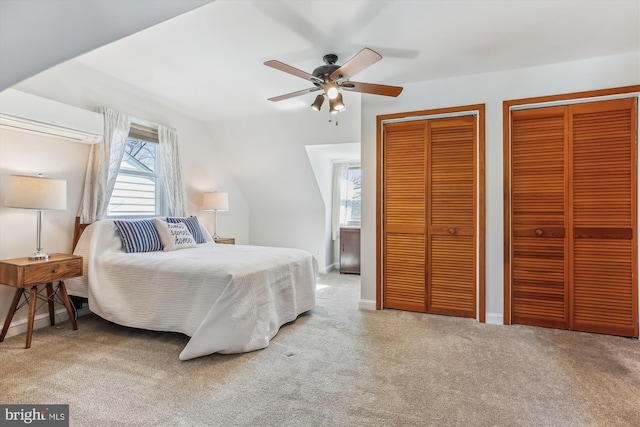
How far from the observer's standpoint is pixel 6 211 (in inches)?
105

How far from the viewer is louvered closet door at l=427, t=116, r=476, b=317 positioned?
3193mm

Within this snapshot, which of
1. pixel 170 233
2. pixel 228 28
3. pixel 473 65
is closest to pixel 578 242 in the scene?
pixel 473 65

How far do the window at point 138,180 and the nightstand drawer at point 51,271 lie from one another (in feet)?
3.13

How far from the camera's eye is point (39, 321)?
2.86m

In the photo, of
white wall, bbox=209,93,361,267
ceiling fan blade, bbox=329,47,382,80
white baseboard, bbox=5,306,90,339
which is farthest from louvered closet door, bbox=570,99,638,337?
white baseboard, bbox=5,306,90,339

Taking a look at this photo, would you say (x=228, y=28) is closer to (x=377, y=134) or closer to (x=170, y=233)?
(x=377, y=134)

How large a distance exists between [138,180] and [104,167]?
652 mm

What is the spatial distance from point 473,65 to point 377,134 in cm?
104

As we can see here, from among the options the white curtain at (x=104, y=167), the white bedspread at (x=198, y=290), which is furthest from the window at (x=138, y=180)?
the white bedspread at (x=198, y=290)

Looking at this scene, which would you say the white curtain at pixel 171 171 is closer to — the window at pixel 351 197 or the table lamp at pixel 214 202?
the table lamp at pixel 214 202

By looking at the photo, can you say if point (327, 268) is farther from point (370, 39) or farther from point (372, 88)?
point (370, 39)

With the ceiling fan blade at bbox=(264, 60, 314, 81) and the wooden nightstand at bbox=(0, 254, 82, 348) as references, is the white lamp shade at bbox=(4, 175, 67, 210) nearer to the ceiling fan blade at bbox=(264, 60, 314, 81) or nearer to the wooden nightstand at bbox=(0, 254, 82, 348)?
the wooden nightstand at bbox=(0, 254, 82, 348)

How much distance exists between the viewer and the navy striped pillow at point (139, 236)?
3.09 metres

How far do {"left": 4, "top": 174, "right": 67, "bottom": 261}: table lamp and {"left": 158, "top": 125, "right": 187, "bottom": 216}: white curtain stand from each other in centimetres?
141
